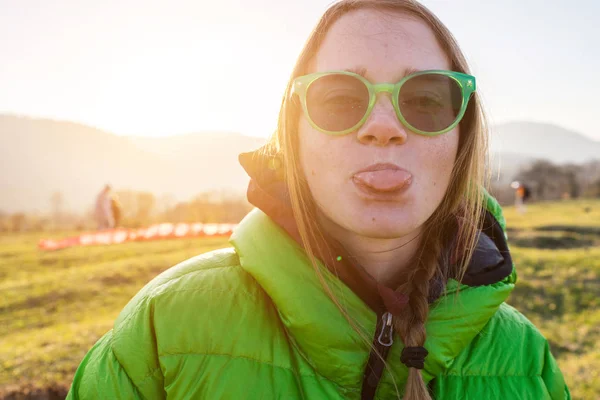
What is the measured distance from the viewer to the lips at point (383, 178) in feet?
5.69

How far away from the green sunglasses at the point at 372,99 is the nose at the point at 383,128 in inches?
0.9

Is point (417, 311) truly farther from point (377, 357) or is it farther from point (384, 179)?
point (384, 179)

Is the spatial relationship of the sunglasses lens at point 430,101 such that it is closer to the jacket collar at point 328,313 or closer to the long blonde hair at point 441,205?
the long blonde hair at point 441,205

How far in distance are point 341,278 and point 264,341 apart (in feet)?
1.43

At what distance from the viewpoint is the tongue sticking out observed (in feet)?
5.68

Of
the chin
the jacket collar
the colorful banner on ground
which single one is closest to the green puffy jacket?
the jacket collar

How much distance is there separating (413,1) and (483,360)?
1.72m

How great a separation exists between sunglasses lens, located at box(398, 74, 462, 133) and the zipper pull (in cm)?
83

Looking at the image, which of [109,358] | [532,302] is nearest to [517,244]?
[532,302]

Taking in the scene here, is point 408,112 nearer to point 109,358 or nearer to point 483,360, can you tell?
point 483,360

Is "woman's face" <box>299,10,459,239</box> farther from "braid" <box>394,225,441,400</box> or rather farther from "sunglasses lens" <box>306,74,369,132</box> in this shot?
"braid" <box>394,225,441,400</box>

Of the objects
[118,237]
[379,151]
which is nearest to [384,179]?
[379,151]

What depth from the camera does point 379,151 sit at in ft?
5.75

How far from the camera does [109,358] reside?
1.71 meters
